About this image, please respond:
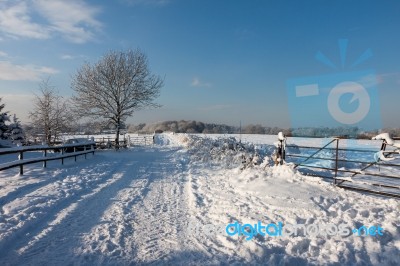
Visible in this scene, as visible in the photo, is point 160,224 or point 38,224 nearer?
point 38,224

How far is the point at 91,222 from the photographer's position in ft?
19.9

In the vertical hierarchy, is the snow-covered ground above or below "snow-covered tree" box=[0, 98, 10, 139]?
below

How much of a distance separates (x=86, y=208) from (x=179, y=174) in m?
6.00

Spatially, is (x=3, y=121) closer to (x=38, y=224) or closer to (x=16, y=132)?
(x=16, y=132)

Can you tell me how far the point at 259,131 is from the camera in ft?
241

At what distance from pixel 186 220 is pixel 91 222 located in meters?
2.02

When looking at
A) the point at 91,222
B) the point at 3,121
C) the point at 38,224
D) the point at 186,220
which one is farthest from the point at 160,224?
the point at 3,121

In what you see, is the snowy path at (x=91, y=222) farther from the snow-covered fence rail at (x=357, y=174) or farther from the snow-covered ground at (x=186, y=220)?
the snow-covered fence rail at (x=357, y=174)

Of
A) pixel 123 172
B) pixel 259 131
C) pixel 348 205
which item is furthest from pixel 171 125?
pixel 348 205

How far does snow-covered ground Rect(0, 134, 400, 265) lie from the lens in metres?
4.62

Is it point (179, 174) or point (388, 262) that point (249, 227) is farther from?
point (179, 174)

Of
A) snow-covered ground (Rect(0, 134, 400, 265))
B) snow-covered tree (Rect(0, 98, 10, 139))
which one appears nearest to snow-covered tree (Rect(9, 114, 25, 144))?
snow-covered tree (Rect(0, 98, 10, 139))

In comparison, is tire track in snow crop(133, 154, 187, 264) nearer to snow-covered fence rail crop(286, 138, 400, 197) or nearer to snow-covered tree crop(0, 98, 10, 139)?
snow-covered fence rail crop(286, 138, 400, 197)

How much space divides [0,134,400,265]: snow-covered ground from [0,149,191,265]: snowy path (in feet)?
0.06
